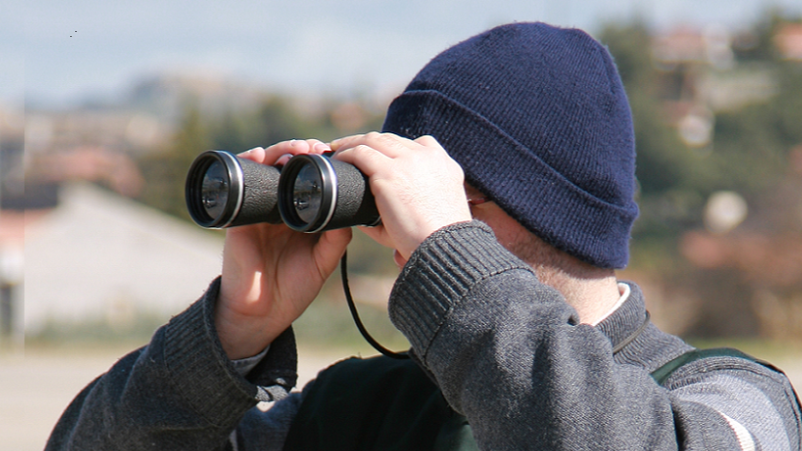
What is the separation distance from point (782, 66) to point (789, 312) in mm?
27640

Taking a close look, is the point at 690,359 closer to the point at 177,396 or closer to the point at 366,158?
the point at 366,158

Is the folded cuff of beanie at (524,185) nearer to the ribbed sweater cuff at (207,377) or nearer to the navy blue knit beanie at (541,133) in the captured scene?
the navy blue knit beanie at (541,133)

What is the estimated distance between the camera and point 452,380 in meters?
1.39

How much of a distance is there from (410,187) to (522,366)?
0.38 metres

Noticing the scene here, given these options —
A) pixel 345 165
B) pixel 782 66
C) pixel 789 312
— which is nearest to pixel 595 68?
pixel 345 165

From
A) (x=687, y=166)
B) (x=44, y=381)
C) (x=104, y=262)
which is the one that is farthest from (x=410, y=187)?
(x=687, y=166)

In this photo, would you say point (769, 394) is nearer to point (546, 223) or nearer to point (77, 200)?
point (546, 223)

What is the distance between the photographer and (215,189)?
1740mm

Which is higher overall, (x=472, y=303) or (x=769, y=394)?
(x=472, y=303)

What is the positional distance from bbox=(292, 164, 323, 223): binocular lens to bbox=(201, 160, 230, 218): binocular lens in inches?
5.4

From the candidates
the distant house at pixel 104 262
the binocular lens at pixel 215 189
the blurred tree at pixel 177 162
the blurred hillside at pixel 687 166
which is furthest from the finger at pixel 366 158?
the blurred tree at pixel 177 162

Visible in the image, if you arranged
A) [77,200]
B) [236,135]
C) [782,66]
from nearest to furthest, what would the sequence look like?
[77,200] < [782,66] < [236,135]

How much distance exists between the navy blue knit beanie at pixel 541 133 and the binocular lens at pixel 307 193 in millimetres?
359

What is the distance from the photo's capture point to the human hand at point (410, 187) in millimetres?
1489
